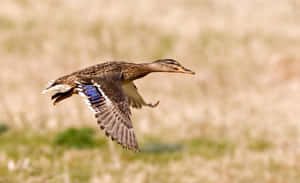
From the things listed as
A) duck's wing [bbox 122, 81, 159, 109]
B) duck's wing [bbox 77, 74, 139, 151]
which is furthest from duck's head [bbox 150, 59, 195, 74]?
duck's wing [bbox 122, 81, 159, 109]

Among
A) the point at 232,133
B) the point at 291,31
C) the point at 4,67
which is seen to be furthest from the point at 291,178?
the point at 291,31

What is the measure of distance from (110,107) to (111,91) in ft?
0.71

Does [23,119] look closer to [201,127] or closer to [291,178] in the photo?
[201,127]

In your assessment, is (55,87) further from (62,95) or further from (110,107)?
(110,107)

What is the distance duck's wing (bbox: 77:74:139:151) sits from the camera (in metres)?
5.54

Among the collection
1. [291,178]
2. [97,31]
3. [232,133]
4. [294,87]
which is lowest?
[291,178]

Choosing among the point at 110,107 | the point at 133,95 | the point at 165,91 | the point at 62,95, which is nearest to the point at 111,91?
the point at 110,107

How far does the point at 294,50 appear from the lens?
2472 cm

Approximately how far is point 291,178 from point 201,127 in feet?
16.1

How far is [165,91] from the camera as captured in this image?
21.8 meters

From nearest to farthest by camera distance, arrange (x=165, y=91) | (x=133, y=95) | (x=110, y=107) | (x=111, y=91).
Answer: (x=110, y=107), (x=111, y=91), (x=133, y=95), (x=165, y=91)

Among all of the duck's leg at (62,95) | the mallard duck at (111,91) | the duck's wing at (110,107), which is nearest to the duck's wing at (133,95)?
the mallard duck at (111,91)

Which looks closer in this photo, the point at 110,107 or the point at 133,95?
the point at 110,107

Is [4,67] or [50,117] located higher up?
[4,67]
